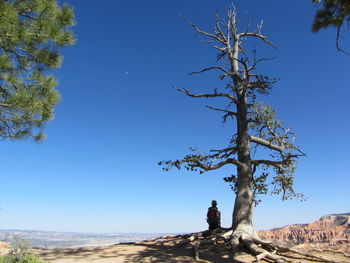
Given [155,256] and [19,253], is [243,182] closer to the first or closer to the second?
[155,256]

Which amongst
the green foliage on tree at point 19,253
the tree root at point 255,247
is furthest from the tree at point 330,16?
the green foliage on tree at point 19,253

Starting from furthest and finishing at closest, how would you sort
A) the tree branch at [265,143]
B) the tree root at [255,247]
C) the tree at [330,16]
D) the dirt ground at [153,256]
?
the tree branch at [265,143] < the tree root at [255,247] < the dirt ground at [153,256] < the tree at [330,16]

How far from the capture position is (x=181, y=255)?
361 inches

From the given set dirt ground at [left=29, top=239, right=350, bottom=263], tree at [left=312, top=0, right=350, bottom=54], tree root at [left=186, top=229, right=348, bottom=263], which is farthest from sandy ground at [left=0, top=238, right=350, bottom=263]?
tree at [left=312, top=0, right=350, bottom=54]

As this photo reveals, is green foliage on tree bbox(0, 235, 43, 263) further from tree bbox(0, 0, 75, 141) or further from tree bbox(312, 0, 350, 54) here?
tree bbox(312, 0, 350, 54)

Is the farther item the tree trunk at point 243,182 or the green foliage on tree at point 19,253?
the tree trunk at point 243,182

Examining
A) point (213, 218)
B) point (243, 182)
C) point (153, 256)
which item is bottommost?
point (153, 256)

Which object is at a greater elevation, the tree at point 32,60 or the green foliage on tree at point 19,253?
the tree at point 32,60

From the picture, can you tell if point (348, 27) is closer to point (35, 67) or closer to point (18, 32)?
point (18, 32)

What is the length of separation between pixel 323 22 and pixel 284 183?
8260mm

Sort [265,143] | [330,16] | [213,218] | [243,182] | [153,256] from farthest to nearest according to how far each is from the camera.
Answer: [265,143]
[213,218]
[243,182]
[153,256]
[330,16]

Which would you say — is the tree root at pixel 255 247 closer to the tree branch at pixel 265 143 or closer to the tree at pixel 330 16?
the tree branch at pixel 265 143

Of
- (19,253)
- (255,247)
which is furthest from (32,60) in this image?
(255,247)

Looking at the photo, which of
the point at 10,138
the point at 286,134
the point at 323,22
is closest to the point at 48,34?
the point at 10,138
